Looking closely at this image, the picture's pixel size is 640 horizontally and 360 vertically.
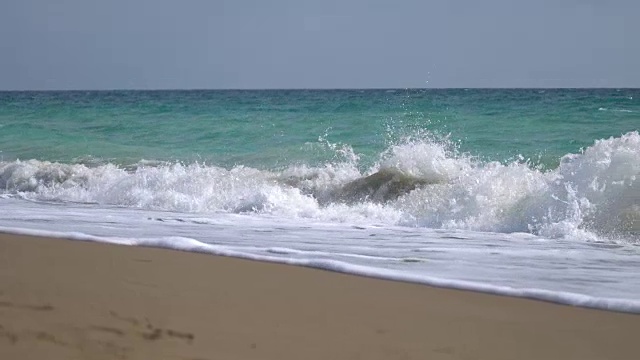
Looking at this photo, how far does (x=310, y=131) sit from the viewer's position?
1469 cm

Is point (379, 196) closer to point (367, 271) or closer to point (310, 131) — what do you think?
point (367, 271)

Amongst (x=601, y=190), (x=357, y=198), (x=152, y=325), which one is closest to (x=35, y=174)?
(x=357, y=198)

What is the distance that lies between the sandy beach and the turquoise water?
6.23 meters

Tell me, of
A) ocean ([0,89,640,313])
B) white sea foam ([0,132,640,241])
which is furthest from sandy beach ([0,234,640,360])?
white sea foam ([0,132,640,241])

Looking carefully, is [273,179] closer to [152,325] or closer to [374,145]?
[374,145]

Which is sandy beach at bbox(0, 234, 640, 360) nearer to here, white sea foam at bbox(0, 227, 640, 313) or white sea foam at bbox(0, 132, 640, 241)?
white sea foam at bbox(0, 227, 640, 313)

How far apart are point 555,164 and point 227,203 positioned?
396 centimetres

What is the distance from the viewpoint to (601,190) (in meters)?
6.79

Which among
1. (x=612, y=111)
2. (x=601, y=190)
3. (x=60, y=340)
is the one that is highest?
(x=612, y=111)

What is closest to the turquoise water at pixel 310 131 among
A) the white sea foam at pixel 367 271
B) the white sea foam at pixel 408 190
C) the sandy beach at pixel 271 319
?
the white sea foam at pixel 408 190

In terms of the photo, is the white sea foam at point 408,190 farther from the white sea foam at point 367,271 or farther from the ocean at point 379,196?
the white sea foam at point 367,271

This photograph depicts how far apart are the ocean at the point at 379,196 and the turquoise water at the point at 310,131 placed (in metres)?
0.06

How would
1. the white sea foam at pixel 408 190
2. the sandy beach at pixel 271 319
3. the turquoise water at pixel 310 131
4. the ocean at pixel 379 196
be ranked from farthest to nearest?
the turquoise water at pixel 310 131 < the white sea foam at pixel 408 190 < the ocean at pixel 379 196 < the sandy beach at pixel 271 319

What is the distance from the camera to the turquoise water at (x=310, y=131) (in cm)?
1195
